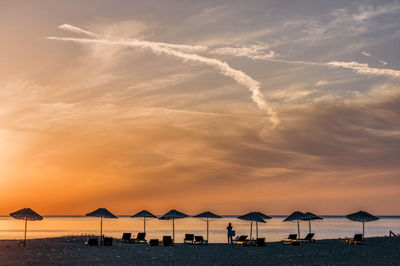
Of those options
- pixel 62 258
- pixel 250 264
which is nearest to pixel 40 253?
pixel 62 258

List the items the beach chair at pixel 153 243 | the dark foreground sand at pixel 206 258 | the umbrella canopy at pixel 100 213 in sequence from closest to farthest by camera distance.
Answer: the dark foreground sand at pixel 206 258
the beach chair at pixel 153 243
the umbrella canopy at pixel 100 213

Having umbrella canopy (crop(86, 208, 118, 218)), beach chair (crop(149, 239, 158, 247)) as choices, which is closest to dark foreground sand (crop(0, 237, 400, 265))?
umbrella canopy (crop(86, 208, 118, 218))

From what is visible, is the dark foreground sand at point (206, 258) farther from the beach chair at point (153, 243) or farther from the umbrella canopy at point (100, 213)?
the beach chair at point (153, 243)

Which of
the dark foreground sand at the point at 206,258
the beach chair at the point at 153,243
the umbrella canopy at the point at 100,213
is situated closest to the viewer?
the dark foreground sand at the point at 206,258

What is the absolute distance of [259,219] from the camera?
3875cm

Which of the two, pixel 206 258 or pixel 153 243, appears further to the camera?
pixel 153 243

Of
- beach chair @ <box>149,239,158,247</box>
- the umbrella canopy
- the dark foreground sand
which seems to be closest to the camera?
the dark foreground sand

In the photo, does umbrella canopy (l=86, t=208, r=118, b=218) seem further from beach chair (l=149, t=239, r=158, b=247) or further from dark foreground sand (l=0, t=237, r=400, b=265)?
dark foreground sand (l=0, t=237, r=400, b=265)

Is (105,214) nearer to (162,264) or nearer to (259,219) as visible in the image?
(259,219)

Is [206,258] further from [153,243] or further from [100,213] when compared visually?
[100,213]

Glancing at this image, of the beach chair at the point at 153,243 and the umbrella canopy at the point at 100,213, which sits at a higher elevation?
the umbrella canopy at the point at 100,213

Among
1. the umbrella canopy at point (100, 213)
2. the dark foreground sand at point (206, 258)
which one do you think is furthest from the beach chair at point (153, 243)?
the dark foreground sand at point (206, 258)

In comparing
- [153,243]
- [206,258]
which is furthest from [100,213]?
[206,258]

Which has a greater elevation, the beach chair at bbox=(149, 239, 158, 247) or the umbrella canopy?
the umbrella canopy
